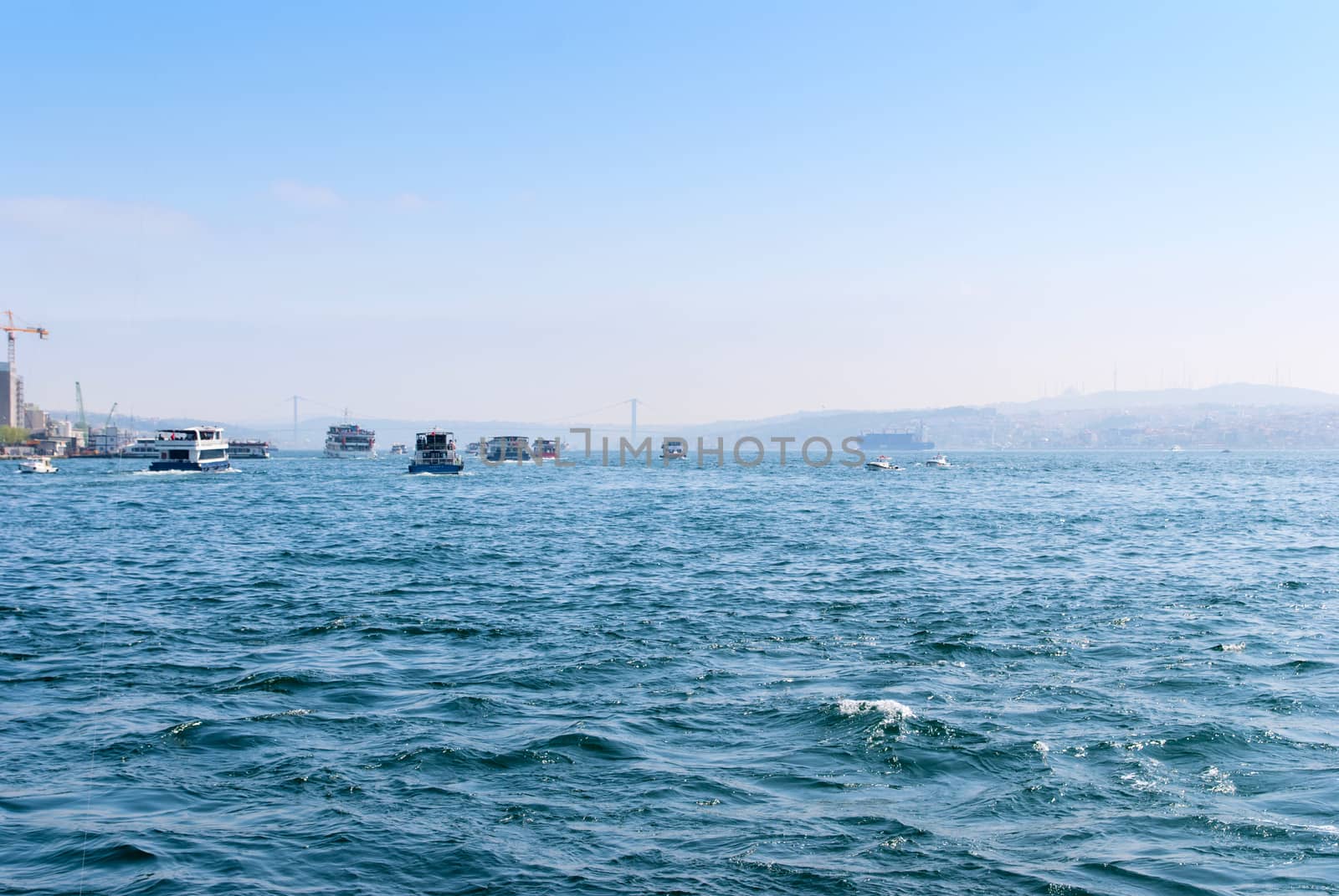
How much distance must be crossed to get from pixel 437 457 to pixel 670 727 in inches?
4317

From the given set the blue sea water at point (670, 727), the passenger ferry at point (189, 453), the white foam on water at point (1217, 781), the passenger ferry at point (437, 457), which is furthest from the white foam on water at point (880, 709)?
the passenger ferry at point (189, 453)

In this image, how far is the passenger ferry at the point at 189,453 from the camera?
108 metres

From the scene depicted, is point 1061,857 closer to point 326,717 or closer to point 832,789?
point 832,789

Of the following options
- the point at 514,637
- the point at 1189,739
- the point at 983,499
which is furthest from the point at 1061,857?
the point at 983,499

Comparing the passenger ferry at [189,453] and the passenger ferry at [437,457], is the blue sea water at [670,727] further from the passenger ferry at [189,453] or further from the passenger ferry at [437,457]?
the passenger ferry at [437,457]

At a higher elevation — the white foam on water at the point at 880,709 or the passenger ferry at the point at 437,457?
the passenger ferry at the point at 437,457

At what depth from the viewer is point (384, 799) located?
10.5 m

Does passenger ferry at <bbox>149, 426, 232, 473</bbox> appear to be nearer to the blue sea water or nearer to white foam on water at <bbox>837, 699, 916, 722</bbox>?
the blue sea water

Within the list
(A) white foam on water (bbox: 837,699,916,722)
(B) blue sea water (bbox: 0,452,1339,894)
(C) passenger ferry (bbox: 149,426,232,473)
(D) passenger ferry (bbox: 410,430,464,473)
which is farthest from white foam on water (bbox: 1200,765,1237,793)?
(C) passenger ferry (bbox: 149,426,232,473)

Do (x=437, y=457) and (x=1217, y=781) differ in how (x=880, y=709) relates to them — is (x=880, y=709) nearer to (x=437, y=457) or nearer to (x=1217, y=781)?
(x=1217, y=781)

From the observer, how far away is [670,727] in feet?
42.8

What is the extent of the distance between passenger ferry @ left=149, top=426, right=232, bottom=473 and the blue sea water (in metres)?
84.7

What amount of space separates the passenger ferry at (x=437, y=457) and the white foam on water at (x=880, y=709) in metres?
105

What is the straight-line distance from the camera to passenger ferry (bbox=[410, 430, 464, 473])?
116 metres
